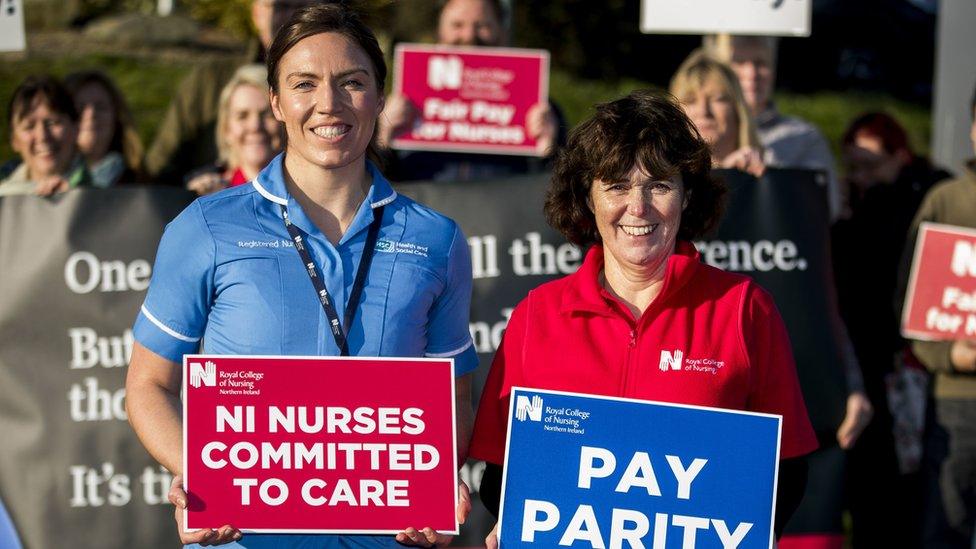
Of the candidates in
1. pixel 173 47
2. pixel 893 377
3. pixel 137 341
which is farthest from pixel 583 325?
pixel 173 47

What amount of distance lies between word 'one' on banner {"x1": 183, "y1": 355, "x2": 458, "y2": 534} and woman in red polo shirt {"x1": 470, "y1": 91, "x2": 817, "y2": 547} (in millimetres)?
201

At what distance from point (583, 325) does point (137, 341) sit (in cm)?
101

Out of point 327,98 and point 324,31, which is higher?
point 324,31

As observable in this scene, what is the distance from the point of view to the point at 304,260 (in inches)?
123

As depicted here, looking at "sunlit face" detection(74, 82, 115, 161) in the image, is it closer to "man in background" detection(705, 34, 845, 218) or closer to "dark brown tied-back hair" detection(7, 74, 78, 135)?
"dark brown tied-back hair" detection(7, 74, 78, 135)

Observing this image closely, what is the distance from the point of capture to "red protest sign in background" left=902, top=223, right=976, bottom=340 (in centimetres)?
504

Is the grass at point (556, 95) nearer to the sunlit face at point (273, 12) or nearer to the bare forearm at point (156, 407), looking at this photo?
the sunlit face at point (273, 12)

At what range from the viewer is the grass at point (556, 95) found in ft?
41.3

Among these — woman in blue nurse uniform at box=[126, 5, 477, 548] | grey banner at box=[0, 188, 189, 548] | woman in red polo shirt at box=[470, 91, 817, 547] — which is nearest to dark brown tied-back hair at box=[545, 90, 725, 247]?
woman in red polo shirt at box=[470, 91, 817, 547]

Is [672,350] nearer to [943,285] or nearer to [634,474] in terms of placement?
[634,474]

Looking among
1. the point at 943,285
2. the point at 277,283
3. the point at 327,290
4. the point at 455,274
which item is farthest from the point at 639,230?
the point at 943,285

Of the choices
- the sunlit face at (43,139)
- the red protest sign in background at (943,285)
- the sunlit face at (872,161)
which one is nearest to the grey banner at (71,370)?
the sunlit face at (43,139)

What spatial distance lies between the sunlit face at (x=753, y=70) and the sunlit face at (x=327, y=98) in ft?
10.3

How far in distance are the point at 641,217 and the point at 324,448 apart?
0.88m
